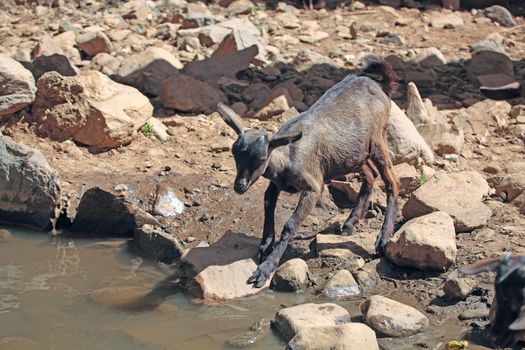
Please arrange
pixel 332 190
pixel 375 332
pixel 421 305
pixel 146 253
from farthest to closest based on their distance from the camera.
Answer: pixel 332 190 < pixel 146 253 < pixel 421 305 < pixel 375 332

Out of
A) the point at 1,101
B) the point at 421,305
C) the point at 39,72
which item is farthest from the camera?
the point at 39,72

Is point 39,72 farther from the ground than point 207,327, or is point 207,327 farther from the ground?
point 39,72

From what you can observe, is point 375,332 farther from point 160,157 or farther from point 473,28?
point 473,28

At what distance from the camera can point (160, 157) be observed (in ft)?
33.7

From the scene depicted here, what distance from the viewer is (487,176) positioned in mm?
9812

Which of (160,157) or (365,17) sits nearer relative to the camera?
(160,157)

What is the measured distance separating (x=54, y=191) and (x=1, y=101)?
1.73 meters

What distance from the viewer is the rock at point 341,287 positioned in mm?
7828

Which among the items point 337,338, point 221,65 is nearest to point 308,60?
point 221,65

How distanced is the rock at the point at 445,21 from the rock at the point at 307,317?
8323 millimetres

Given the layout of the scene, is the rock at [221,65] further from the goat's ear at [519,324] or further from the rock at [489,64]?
the goat's ear at [519,324]

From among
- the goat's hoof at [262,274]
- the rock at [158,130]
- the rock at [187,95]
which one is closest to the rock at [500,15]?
the rock at [187,95]

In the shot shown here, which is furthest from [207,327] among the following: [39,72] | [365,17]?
[365,17]

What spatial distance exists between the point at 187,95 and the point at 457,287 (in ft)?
15.7
